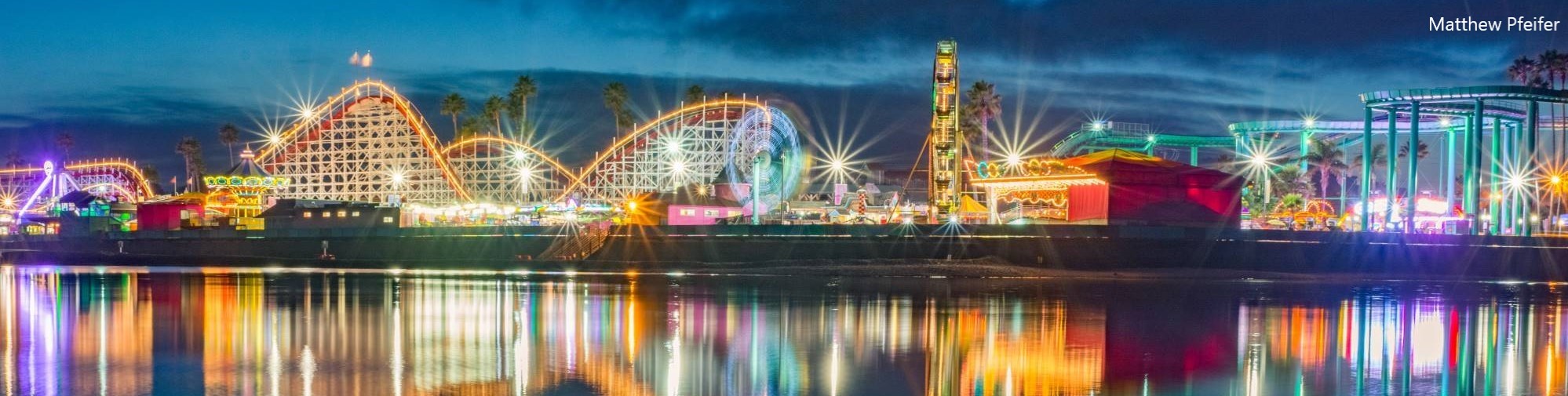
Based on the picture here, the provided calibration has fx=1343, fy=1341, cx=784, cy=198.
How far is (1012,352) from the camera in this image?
18438mm

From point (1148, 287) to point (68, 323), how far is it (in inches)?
1004

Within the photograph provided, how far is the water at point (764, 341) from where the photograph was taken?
15.4m

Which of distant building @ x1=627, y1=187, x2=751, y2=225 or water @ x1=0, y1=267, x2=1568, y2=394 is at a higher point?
distant building @ x1=627, y1=187, x2=751, y2=225

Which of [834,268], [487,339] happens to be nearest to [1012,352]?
[487,339]

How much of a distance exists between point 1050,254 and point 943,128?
34.4 ft

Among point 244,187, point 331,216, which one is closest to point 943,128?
point 331,216

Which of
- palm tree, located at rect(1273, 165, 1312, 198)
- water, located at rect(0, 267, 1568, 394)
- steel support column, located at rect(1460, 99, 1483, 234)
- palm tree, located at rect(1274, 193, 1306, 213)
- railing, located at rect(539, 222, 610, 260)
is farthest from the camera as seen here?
palm tree, located at rect(1273, 165, 1312, 198)

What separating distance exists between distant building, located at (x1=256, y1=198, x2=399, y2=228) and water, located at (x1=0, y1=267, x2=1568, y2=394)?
94.9 ft

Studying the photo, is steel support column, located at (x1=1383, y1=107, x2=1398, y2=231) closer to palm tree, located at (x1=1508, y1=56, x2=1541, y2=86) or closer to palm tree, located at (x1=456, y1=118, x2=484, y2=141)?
palm tree, located at (x1=1508, y1=56, x2=1541, y2=86)

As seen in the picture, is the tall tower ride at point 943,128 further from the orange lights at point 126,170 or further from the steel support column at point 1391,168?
the orange lights at point 126,170

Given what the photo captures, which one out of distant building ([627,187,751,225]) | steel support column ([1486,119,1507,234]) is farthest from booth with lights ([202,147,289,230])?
steel support column ([1486,119,1507,234])

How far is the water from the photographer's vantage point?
1538cm

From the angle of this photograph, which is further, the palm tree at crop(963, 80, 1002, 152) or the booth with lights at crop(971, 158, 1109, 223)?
the palm tree at crop(963, 80, 1002, 152)

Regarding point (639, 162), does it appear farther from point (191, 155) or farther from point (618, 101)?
point (191, 155)
